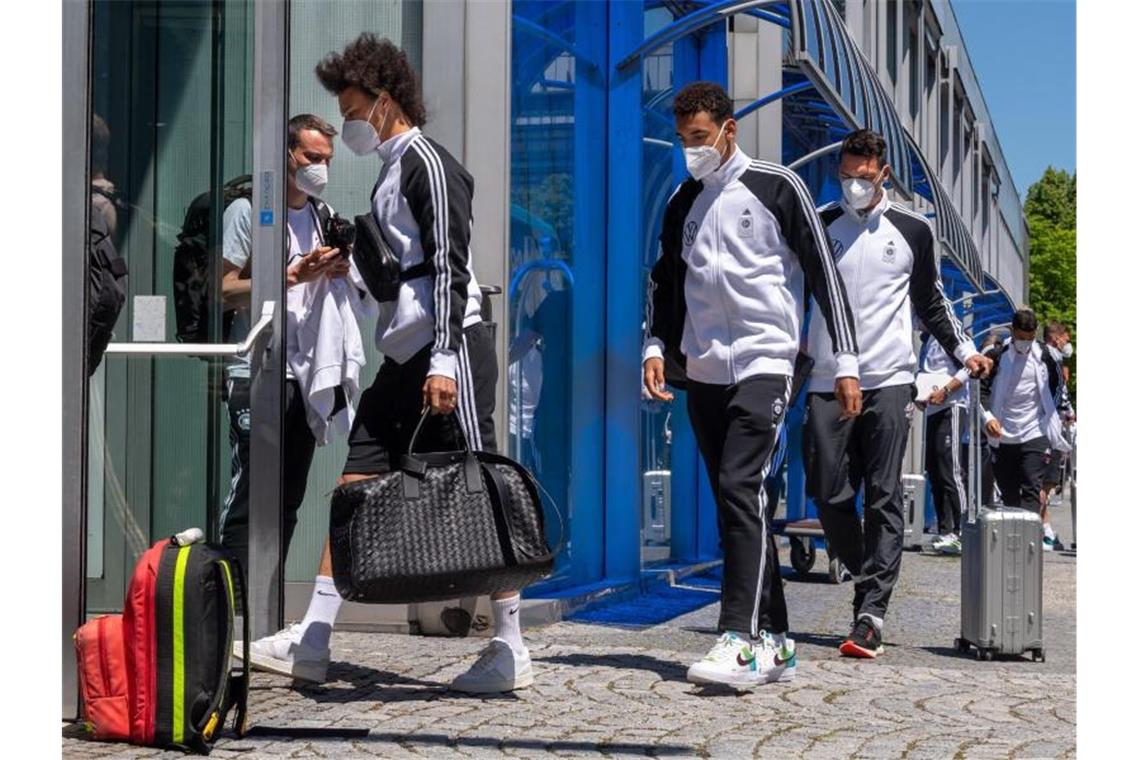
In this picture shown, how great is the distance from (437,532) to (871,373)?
2777 mm

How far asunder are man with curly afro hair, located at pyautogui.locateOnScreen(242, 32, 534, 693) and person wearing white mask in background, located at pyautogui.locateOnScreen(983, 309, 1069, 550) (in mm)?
9276

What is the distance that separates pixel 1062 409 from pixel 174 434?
1059cm

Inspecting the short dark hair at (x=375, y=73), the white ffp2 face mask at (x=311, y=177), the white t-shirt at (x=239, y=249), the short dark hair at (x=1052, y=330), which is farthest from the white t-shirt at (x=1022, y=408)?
the short dark hair at (x=375, y=73)

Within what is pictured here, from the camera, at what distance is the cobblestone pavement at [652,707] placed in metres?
5.29

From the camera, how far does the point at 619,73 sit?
10000 millimetres

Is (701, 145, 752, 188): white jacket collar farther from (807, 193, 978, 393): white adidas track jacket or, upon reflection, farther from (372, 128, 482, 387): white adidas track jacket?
(807, 193, 978, 393): white adidas track jacket

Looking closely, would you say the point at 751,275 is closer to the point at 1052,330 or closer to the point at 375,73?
the point at 375,73

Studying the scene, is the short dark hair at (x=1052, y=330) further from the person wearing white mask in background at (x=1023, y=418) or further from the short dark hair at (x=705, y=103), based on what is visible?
the short dark hair at (x=705, y=103)

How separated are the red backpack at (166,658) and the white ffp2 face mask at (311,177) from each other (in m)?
1.96

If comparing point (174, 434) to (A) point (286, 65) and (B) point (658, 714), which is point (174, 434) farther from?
(B) point (658, 714)

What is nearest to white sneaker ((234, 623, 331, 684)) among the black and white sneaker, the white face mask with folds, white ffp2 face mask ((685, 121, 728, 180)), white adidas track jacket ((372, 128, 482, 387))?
white adidas track jacket ((372, 128, 482, 387))

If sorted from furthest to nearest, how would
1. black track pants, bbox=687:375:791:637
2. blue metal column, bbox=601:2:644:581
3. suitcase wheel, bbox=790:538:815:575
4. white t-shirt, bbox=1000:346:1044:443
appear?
1. white t-shirt, bbox=1000:346:1044:443
2. suitcase wheel, bbox=790:538:815:575
3. blue metal column, bbox=601:2:644:581
4. black track pants, bbox=687:375:791:637

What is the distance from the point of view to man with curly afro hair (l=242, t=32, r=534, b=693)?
6035mm

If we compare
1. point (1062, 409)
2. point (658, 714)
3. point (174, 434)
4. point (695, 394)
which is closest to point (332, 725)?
point (658, 714)
